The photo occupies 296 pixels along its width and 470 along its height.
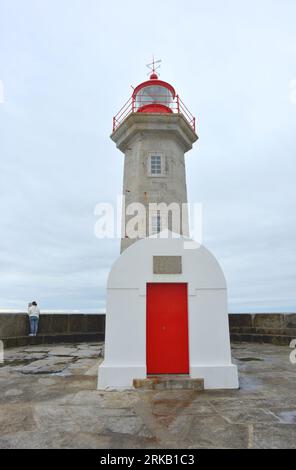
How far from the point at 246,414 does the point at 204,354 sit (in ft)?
6.92

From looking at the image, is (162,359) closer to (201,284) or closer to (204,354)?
(204,354)

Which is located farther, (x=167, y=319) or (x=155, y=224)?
(x=155, y=224)

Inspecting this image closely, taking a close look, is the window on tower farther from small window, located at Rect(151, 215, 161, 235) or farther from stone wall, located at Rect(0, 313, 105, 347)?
stone wall, located at Rect(0, 313, 105, 347)

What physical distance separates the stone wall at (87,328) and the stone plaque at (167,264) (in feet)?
30.4

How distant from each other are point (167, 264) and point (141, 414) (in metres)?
3.30

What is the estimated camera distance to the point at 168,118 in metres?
13.8

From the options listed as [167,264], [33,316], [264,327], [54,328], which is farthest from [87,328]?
[167,264]

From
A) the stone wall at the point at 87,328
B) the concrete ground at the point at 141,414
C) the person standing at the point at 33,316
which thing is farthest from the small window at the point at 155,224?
the stone wall at the point at 87,328

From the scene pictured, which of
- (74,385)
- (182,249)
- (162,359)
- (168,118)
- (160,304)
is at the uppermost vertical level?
(168,118)

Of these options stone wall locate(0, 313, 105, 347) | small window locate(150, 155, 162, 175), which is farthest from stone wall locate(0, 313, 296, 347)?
small window locate(150, 155, 162, 175)

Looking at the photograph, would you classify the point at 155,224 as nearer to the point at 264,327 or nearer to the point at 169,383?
the point at 169,383

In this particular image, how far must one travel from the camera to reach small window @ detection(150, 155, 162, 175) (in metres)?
13.6

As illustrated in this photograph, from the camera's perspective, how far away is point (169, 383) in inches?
260
